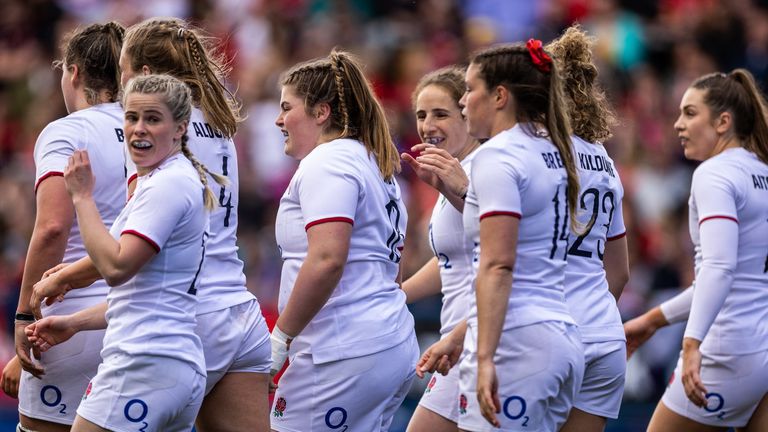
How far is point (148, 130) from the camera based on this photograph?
4.96m

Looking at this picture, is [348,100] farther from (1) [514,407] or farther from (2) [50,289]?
(1) [514,407]

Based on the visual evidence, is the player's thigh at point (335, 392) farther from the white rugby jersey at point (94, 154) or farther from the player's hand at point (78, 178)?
the player's hand at point (78, 178)

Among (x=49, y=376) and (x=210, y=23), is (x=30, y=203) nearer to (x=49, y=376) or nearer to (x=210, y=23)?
(x=210, y=23)

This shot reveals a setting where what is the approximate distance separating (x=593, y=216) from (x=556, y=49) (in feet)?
2.76

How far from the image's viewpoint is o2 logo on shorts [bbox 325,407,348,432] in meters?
5.52

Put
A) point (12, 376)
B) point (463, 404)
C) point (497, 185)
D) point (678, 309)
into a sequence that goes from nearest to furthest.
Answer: point (497, 185), point (463, 404), point (12, 376), point (678, 309)

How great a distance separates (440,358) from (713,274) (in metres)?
1.45

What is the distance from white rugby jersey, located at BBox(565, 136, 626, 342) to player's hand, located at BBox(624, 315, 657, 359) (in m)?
1.17

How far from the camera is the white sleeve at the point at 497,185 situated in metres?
4.83

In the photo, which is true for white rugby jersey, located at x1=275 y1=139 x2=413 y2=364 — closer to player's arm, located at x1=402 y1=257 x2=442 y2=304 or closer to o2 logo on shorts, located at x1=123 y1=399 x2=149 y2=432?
player's arm, located at x1=402 y1=257 x2=442 y2=304

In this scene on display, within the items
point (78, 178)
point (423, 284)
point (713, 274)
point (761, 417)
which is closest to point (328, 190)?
point (78, 178)

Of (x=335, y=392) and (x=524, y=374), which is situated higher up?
(x=524, y=374)

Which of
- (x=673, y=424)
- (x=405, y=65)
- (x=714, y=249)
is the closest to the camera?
(x=714, y=249)

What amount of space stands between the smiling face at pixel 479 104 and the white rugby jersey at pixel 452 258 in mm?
765
